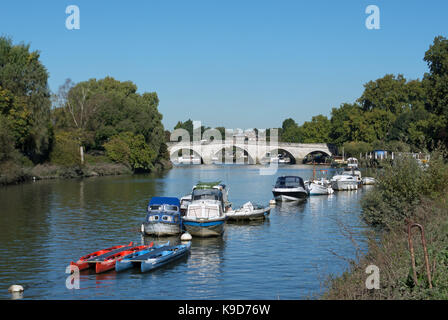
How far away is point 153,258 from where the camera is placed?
955 inches

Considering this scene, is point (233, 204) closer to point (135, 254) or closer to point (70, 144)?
point (135, 254)

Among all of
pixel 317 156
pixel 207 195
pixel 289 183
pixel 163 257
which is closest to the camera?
pixel 163 257

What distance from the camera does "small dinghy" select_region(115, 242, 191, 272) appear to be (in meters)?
23.6

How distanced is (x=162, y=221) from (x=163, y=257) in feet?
24.1

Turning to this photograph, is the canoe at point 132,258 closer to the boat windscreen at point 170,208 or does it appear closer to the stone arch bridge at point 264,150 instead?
the boat windscreen at point 170,208

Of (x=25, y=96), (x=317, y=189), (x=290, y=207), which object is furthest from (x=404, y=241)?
(x=25, y=96)

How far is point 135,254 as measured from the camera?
2519cm

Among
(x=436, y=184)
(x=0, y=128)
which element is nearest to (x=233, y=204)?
(x=436, y=184)

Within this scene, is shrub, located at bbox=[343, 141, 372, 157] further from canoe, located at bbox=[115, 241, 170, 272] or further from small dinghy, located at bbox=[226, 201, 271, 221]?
canoe, located at bbox=[115, 241, 170, 272]

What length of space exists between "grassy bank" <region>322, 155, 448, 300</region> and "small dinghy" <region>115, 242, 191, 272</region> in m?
8.09

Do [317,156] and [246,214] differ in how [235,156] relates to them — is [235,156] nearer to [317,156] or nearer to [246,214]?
[317,156]

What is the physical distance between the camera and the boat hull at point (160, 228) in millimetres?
31797


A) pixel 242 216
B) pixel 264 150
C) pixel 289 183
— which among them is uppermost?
pixel 264 150

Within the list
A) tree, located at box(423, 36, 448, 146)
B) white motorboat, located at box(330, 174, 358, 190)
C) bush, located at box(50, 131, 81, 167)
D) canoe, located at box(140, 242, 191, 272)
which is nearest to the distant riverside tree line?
tree, located at box(423, 36, 448, 146)
